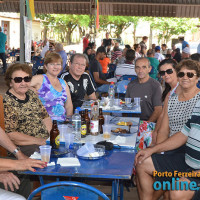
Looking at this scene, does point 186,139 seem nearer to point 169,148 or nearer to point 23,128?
point 169,148

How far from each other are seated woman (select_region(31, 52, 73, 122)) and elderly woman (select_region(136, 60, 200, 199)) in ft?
4.43

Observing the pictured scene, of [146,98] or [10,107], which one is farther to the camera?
[146,98]

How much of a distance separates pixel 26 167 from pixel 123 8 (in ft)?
40.8

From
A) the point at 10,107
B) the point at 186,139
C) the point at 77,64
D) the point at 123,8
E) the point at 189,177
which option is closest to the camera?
the point at 189,177

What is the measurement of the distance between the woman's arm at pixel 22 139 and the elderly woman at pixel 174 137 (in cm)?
104

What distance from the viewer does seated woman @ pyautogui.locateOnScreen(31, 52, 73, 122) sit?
4070mm

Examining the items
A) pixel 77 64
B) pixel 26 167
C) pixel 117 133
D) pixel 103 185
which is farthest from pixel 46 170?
pixel 77 64

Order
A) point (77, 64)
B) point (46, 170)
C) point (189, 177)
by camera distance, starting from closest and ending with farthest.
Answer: point (46, 170), point (189, 177), point (77, 64)

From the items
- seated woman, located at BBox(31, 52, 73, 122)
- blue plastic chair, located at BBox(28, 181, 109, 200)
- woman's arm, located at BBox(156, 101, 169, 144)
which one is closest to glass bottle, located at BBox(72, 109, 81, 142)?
woman's arm, located at BBox(156, 101, 169, 144)

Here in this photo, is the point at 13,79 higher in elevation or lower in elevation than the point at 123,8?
lower

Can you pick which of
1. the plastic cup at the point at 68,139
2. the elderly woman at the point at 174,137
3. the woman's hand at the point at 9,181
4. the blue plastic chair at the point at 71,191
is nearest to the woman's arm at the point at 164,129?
the elderly woman at the point at 174,137

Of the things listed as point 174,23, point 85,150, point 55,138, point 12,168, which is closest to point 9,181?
point 12,168

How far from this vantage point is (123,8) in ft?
45.3

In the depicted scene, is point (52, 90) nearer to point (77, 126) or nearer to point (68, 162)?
point (77, 126)
